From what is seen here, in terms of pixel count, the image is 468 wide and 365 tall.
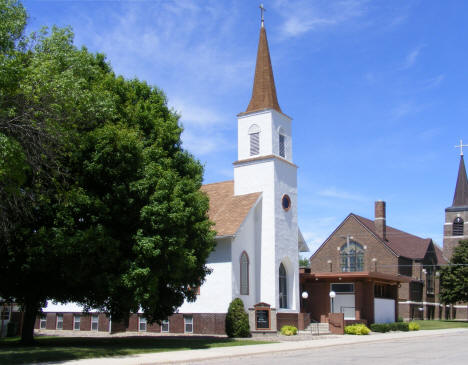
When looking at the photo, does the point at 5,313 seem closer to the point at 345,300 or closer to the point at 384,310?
the point at 345,300

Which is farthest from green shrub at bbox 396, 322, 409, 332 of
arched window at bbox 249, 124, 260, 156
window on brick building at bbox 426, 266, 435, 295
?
window on brick building at bbox 426, 266, 435, 295

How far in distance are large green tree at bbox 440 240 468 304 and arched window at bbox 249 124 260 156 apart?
31825 mm

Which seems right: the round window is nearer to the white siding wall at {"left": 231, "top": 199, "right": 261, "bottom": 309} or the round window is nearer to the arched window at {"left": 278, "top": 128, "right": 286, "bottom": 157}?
the white siding wall at {"left": 231, "top": 199, "right": 261, "bottom": 309}

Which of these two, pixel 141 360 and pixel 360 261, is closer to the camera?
pixel 141 360

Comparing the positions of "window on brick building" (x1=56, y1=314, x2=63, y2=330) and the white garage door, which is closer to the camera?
"window on brick building" (x1=56, y1=314, x2=63, y2=330)

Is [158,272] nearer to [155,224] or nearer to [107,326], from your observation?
[155,224]

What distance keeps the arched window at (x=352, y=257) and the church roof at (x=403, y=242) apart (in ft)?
8.66

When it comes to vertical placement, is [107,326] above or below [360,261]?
below

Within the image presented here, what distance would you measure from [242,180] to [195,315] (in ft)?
29.8

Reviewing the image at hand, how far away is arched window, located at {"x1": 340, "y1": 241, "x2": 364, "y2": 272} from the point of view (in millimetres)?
60219

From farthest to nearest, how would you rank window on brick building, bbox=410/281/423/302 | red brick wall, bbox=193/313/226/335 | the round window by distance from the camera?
1. window on brick building, bbox=410/281/423/302
2. the round window
3. red brick wall, bbox=193/313/226/335

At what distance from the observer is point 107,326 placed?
34.4m

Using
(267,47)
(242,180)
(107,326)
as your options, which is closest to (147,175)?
(242,180)

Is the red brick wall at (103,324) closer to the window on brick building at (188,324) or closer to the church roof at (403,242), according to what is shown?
the window on brick building at (188,324)
